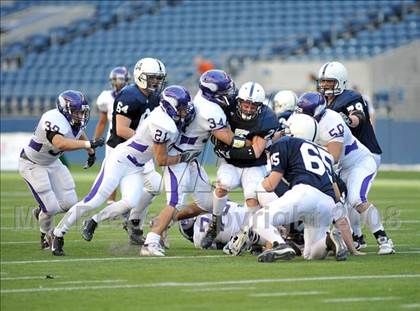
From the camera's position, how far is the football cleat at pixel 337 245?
907cm

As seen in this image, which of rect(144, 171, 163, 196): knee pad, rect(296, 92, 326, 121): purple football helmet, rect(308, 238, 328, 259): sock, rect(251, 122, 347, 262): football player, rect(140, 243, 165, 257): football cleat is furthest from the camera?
rect(144, 171, 163, 196): knee pad

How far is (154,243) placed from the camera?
9.64 meters

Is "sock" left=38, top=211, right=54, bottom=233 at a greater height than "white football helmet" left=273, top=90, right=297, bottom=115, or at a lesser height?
lesser

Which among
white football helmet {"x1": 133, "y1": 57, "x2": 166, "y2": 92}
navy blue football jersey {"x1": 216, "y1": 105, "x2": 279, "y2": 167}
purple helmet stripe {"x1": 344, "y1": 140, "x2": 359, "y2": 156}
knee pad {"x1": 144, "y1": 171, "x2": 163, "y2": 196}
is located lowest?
knee pad {"x1": 144, "y1": 171, "x2": 163, "y2": 196}

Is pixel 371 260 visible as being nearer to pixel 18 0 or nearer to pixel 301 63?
pixel 301 63

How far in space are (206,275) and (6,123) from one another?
62.4 ft

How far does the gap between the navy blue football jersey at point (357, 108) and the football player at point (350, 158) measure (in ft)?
0.95

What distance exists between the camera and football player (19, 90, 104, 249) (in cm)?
1016

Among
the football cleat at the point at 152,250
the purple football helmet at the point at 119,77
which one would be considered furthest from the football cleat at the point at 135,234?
the purple football helmet at the point at 119,77

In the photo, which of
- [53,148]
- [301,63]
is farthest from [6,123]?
[53,148]

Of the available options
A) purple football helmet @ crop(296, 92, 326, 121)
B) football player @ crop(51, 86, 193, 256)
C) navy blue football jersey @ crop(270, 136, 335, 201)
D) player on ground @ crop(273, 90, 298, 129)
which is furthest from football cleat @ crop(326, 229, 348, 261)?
player on ground @ crop(273, 90, 298, 129)

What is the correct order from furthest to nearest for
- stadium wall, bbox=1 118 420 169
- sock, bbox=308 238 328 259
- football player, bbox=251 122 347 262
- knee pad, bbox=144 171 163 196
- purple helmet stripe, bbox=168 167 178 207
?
stadium wall, bbox=1 118 420 169, knee pad, bbox=144 171 163 196, purple helmet stripe, bbox=168 167 178 207, sock, bbox=308 238 328 259, football player, bbox=251 122 347 262

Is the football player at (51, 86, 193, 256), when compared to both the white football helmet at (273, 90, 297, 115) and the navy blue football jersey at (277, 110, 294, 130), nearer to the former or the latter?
the navy blue football jersey at (277, 110, 294, 130)

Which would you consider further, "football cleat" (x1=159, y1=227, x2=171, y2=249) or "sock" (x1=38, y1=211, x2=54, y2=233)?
"sock" (x1=38, y1=211, x2=54, y2=233)
